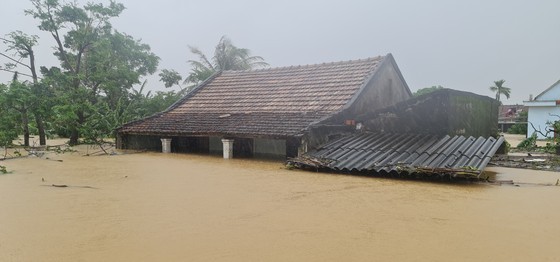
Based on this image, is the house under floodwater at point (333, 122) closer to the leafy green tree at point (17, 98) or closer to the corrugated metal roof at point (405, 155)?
the corrugated metal roof at point (405, 155)

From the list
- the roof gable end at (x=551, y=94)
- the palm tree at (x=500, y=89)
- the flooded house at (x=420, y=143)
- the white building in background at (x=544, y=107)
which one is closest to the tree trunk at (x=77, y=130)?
the flooded house at (x=420, y=143)

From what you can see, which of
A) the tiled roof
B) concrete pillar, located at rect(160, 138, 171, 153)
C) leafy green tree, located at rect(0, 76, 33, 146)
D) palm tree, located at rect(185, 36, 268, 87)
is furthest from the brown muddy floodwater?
palm tree, located at rect(185, 36, 268, 87)

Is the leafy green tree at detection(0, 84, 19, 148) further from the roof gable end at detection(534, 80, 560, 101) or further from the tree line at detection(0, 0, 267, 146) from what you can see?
the roof gable end at detection(534, 80, 560, 101)

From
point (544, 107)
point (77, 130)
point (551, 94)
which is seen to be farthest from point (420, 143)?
point (551, 94)

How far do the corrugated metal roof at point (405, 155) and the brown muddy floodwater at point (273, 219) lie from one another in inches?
13.8

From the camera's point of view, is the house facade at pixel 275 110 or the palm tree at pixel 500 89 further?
the palm tree at pixel 500 89

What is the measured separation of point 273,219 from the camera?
14.8 ft

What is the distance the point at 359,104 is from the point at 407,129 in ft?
5.78

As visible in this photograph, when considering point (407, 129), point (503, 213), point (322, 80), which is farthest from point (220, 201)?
point (322, 80)

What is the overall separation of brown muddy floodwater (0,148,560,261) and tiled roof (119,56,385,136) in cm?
419

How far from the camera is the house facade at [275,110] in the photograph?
11.0 meters

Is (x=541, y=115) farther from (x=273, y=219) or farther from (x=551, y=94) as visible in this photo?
(x=273, y=219)

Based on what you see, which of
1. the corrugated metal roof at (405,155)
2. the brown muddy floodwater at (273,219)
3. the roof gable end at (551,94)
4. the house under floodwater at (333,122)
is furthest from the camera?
the roof gable end at (551,94)

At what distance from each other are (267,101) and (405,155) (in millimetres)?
6333
